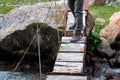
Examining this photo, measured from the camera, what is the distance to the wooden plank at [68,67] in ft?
20.7

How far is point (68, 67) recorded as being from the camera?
21.3 feet

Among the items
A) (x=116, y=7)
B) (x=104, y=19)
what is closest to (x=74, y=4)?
(x=104, y=19)

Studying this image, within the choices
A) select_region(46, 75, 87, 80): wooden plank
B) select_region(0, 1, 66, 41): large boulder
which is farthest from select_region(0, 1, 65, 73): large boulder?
select_region(46, 75, 87, 80): wooden plank

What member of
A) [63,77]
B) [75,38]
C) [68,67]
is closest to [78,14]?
[75,38]

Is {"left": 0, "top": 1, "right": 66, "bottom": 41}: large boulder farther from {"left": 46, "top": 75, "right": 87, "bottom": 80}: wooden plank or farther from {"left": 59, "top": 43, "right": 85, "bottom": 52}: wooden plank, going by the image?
{"left": 46, "top": 75, "right": 87, "bottom": 80}: wooden plank

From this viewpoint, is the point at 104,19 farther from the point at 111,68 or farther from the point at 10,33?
the point at 10,33

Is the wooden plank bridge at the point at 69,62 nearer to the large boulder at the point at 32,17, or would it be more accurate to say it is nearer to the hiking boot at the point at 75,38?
the hiking boot at the point at 75,38

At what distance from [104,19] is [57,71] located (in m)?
7.25

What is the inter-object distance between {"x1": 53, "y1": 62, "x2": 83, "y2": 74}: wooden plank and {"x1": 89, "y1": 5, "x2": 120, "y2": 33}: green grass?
6048 mm

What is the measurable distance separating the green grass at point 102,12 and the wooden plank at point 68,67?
605 centimetres

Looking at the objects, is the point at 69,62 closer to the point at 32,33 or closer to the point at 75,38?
the point at 75,38

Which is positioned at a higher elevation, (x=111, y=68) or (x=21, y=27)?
(x=21, y=27)

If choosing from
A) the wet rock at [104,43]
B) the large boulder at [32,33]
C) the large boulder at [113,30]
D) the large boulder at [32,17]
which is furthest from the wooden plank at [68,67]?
the large boulder at [113,30]

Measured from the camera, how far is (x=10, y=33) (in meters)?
8.98
